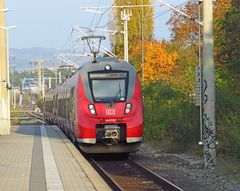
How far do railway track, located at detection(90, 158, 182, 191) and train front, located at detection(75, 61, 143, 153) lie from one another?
0.68 metres

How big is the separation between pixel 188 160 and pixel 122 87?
3.19 m

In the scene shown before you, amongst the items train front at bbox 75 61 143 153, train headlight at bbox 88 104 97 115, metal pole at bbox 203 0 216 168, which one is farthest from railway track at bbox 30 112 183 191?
metal pole at bbox 203 0 216 168

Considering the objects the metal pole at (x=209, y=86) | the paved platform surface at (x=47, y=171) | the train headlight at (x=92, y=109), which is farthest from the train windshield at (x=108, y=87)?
the metal pole at (x=209, y=86)

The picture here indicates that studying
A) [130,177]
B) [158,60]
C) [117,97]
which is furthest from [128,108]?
[158,60]

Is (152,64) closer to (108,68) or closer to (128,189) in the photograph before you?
(108,68)

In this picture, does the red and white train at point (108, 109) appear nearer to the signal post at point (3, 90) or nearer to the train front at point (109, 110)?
the train front at point (109, 110)

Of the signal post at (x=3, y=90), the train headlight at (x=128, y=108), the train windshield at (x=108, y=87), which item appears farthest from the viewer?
the signal post at (x=3, y=90)

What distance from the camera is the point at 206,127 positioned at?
1675 cm

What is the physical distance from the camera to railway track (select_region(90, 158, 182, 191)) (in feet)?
44.8

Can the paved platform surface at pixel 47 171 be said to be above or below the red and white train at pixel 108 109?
below

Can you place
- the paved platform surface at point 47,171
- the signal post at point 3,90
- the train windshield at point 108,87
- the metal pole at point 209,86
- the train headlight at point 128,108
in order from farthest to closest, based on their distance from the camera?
the signal post at point 3,90, the train windshield at point 108,87, the train headlight at point 128,108, the metal pole at point 209,86, the paved platform surface at point 47,171

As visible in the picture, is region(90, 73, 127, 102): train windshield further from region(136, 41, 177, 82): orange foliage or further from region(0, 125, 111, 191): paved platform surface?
region(136, 41, 177, 82): orange foliage

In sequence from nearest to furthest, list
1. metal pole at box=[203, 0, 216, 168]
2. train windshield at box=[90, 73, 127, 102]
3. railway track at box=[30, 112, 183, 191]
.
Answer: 1. railway track at box=[30, 112, 183, 191]
2. metal pole at box=[203, 0, 216, 168]
3. train windshield at box=[90, 73, 127, 102]

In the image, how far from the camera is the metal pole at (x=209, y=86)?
1653cm
